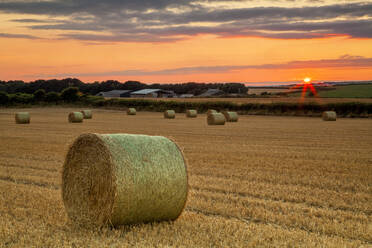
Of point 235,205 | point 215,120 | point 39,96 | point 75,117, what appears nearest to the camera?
point 235,205

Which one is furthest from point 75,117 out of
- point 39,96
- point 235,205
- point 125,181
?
point 39,96

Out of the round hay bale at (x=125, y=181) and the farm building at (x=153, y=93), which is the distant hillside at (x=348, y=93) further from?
the round hay bale at (x=125, y=181)

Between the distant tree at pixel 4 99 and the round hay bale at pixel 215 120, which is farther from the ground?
the distant tree at pixel 4 99

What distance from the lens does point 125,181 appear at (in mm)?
7738

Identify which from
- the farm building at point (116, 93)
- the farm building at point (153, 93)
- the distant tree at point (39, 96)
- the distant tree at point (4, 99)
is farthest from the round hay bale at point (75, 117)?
the farm building at point (116, 93)

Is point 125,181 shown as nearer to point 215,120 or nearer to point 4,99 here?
point 215,120

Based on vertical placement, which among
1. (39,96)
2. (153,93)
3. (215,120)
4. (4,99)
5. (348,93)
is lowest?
(215,120)

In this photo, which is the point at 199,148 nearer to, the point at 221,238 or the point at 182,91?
the point at 221,238

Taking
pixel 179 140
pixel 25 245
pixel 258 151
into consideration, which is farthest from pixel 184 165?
pixel 179 140

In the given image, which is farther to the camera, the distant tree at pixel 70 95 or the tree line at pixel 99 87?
the tree line at pixel 99 87

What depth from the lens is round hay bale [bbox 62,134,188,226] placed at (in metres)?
7.74

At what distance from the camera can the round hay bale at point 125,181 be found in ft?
25.4

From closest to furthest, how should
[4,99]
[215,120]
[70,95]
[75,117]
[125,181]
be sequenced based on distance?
[125,181] → [215,120] → [75,117] → [4,99] → [70,95]

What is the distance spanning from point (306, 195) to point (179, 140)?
43.7 ft
